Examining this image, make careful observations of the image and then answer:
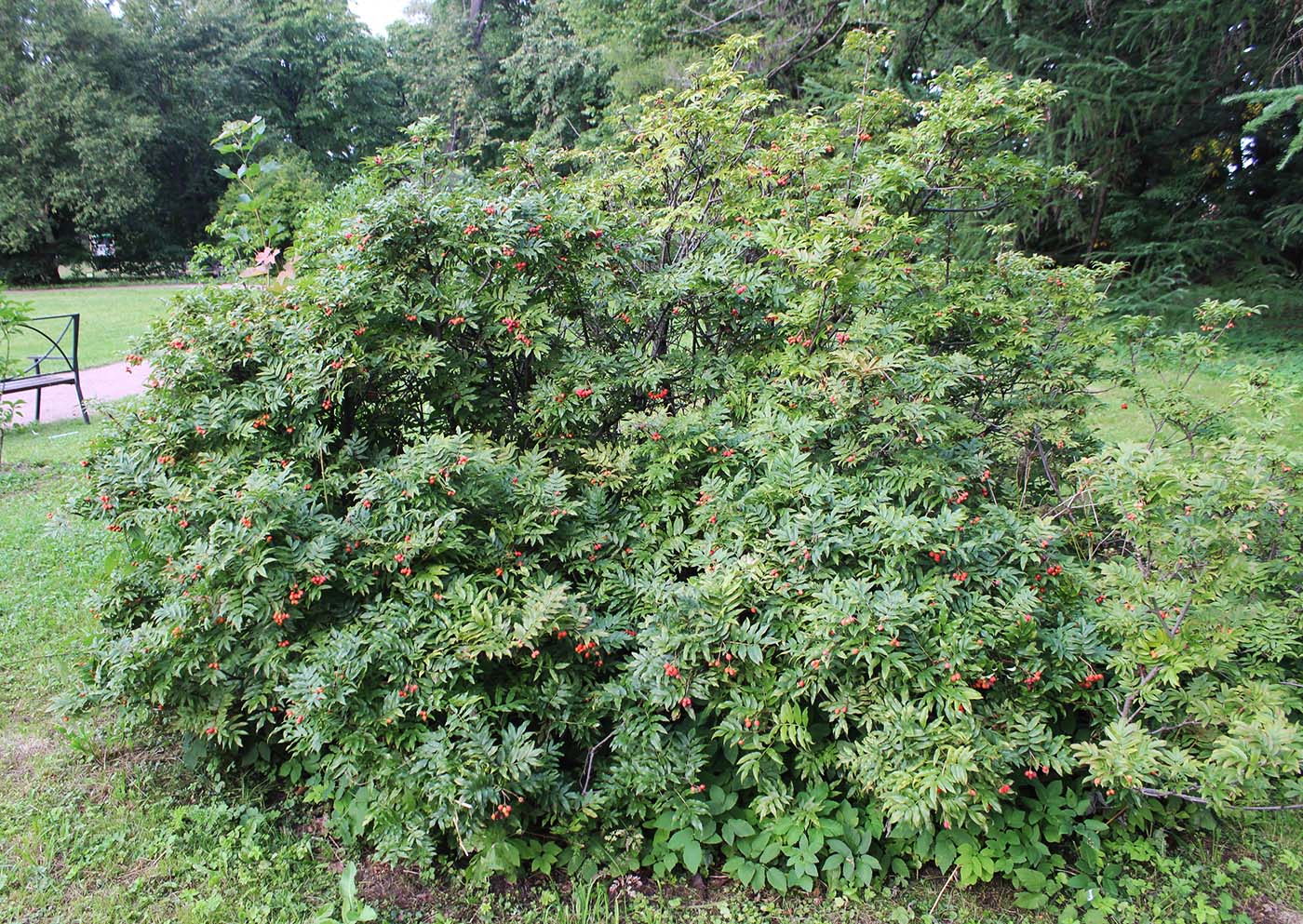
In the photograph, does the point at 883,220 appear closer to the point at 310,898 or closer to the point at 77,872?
the point at 310,898

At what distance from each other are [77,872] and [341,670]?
3.18ft

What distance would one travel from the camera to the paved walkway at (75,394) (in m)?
7.60

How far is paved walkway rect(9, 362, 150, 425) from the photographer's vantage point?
7602 millimetres

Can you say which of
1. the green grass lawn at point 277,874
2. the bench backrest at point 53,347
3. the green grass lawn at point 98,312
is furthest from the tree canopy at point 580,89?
the bench backrest at point 53,347

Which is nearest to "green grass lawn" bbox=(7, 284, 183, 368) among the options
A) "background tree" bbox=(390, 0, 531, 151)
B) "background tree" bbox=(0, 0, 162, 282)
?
"background tree" bbox=(0, 0, 162, 282)

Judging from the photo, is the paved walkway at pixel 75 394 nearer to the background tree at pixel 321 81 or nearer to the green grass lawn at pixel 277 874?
the green grass lawn at pixel 277 874

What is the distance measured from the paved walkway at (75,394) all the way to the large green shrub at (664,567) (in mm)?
5608

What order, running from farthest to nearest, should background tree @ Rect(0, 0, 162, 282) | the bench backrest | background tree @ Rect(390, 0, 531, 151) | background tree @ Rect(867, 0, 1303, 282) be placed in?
background tree @ Rect(390, 0, 531, 151) < background tree @ Rect(0, 0, 162, 282) < background tree @ Rect(867, 0, 1303, 282) < the bench backrest

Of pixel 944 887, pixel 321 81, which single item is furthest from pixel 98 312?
pixel 321 81

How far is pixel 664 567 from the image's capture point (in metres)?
2.47

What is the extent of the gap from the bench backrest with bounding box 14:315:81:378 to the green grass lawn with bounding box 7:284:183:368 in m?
0.11

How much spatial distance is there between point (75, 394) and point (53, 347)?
0.79 m

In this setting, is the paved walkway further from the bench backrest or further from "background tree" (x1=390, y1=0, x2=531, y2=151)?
"background tree" (x1=390, y1=0, x2=531, y2=151)

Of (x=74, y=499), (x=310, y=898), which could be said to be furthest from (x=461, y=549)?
(x=74, y=499)
